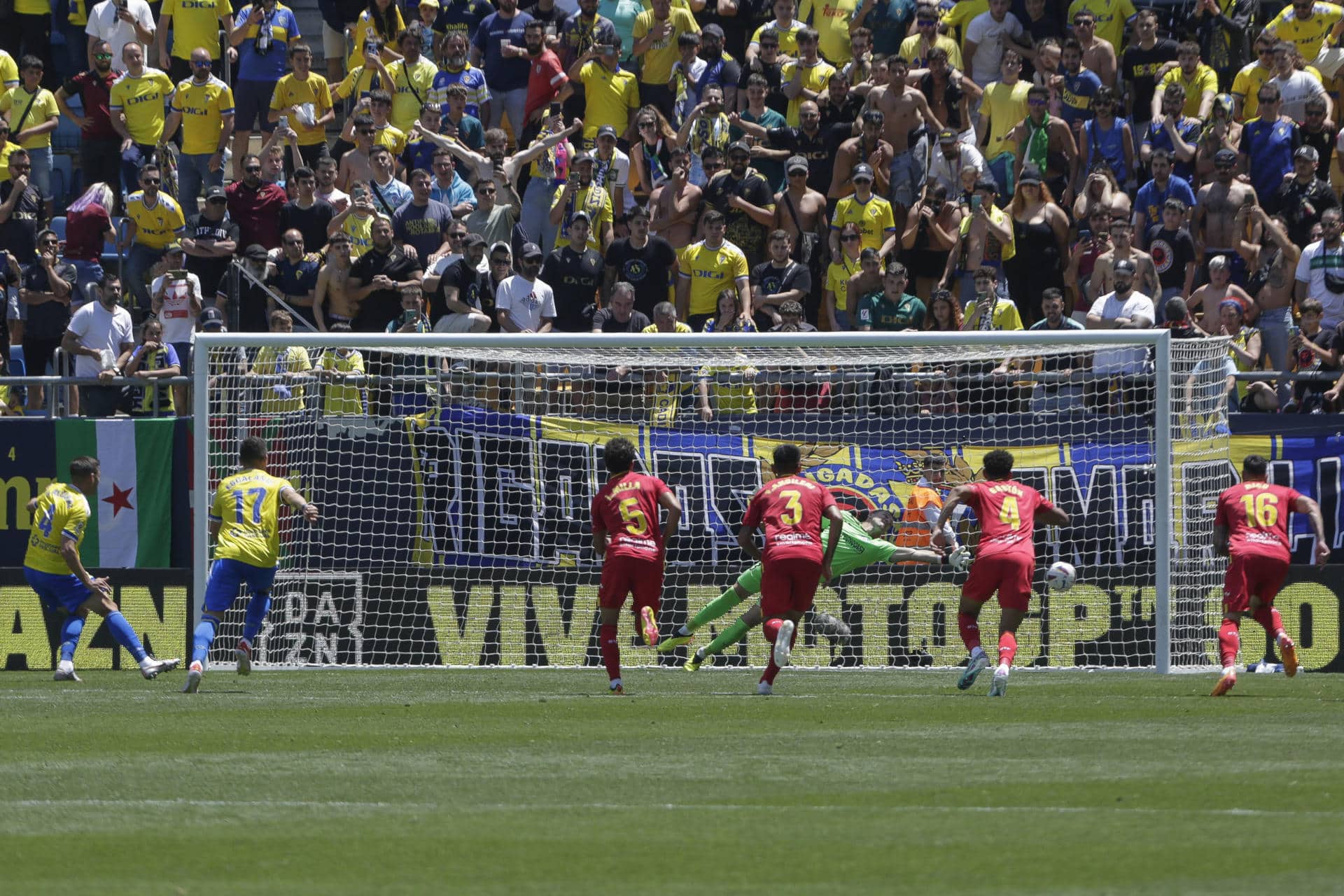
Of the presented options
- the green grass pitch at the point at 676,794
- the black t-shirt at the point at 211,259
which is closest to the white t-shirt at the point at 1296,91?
the green grass pitch at the point at 676,794

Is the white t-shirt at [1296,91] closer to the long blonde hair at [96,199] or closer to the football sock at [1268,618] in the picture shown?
the football sock at [1268,618]

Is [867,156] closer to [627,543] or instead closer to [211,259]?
[211,259]

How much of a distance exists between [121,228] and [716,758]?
13.8 metres

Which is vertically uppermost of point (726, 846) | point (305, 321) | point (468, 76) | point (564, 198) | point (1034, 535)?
point (468, 76)

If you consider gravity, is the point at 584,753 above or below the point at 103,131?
below

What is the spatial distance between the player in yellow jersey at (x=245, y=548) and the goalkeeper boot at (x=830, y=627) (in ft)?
16.2

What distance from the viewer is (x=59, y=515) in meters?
16.1

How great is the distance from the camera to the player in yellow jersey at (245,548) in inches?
587

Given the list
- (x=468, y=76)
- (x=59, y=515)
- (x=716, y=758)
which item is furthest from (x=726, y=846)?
(x=468, y=76)

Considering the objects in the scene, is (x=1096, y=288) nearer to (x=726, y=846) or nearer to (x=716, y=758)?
(x=716, y=758)

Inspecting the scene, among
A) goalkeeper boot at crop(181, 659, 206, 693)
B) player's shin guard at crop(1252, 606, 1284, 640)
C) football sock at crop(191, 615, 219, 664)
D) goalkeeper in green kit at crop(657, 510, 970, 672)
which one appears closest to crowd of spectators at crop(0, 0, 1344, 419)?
goalkeeper in green kit at crop(657, 510, 970, 672)

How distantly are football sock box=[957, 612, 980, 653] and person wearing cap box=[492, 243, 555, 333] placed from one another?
658cm

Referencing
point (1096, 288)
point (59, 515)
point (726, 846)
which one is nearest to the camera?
point (726, 846)

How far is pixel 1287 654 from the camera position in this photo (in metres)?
14.8
